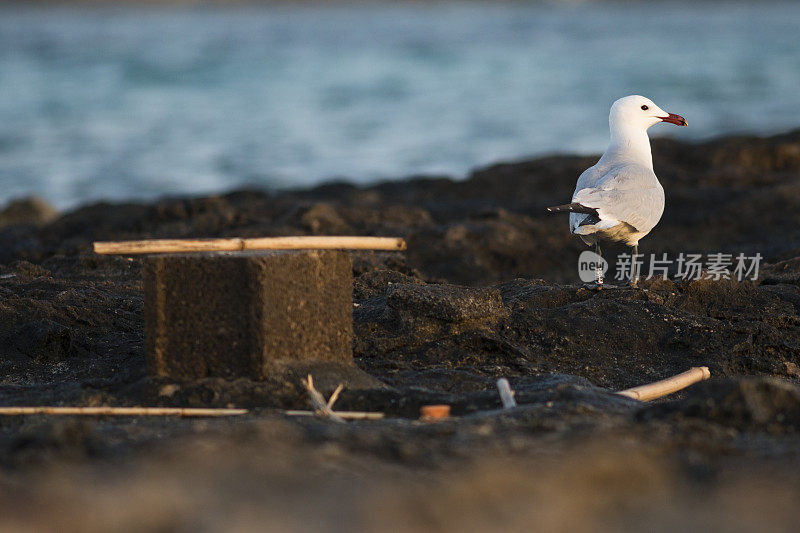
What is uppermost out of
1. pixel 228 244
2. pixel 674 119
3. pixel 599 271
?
pixel 674 119

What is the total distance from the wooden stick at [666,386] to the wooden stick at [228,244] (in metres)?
1.53

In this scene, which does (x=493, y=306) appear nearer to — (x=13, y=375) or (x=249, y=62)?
(x=13, y=375)

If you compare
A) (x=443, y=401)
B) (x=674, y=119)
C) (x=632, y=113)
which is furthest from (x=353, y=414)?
(x=674, y=119)

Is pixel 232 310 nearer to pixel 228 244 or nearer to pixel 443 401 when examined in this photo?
pixel 228 244

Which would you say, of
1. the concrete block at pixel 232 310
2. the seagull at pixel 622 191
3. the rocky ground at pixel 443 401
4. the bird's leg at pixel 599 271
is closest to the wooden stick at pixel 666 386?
the rocky ground at pixel 443 401

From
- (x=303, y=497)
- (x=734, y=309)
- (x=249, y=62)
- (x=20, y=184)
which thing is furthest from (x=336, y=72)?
(x=303, y=497)

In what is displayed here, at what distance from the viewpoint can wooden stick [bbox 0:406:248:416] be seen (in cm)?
410

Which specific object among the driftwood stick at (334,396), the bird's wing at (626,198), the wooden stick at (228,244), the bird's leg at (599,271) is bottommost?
the driftwood stick at (334,396)

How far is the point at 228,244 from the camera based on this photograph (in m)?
4.78

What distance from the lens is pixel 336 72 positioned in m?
42.1

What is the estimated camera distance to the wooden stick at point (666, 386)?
4.64 metres

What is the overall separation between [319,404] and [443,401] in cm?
65

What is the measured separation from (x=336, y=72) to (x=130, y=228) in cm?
3195

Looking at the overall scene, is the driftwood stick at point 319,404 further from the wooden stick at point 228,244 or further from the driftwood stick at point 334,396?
the wooden stick at point 228,244
